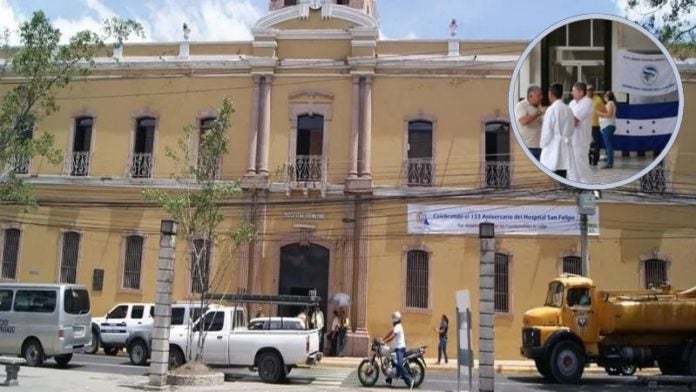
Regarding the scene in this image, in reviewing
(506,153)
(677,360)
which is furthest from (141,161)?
(677,360)

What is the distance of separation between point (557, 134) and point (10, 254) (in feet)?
76.5

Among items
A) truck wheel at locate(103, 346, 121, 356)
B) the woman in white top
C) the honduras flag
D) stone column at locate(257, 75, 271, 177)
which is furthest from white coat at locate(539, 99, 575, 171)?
truck wheel at locate(103, 346, 121, 356)

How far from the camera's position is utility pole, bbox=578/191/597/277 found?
20.9 m

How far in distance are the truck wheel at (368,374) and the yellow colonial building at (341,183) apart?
20.8ft

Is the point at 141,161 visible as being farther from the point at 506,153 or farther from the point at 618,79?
the point at 618,79

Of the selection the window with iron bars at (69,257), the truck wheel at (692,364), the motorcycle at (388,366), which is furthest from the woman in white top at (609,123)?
the window with iron bars at (69,257)

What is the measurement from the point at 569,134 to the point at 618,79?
32.2 inches

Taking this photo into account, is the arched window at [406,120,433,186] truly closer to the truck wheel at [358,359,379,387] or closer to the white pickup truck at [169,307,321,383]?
the white pickup truck at [169,307,321,383]

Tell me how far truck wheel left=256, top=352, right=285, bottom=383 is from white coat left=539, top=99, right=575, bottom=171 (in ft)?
Answer: 34.6

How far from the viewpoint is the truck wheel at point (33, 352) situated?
18094 millimetres

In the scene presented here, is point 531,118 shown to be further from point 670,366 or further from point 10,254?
point 10,254

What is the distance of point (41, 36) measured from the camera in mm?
17375

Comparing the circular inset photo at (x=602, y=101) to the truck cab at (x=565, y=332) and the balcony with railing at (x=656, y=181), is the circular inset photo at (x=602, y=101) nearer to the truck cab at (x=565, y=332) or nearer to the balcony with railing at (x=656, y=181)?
the truck cab at (x=565, y=332)

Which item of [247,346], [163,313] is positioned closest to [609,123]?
[163,313]
